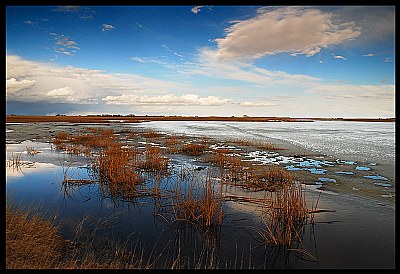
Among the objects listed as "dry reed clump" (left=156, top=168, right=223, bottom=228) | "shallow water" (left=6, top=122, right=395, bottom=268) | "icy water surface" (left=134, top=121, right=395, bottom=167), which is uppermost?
"icy water surface" (left=134, top=121, right=395, bottom=167)

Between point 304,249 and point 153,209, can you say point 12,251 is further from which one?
point 304,249

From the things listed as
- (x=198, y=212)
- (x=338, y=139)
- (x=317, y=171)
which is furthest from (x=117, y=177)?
(x=338, y=139)

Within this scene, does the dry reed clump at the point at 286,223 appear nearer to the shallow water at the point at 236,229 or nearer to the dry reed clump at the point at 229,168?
the shallow water at the point at 236,229

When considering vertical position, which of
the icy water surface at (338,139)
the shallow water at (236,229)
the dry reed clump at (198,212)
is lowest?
the shallow water at (236,229)

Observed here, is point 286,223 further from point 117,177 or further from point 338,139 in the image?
point 338,139

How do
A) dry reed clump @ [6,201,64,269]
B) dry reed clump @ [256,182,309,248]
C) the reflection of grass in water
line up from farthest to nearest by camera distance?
the reflection of grass in water
dry reed clump @ [256,182,309,248]
dry reed clump @ [6,201,64,269]

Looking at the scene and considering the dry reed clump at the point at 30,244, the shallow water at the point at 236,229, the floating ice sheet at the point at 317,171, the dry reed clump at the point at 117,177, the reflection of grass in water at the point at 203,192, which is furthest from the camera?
the floating ice sheet at the point at 317,171

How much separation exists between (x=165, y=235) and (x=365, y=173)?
1051 centimetres

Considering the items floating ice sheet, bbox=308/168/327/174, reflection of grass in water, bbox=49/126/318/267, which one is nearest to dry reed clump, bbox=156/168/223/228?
reflection of grass in water, bbox=49/126/318/267

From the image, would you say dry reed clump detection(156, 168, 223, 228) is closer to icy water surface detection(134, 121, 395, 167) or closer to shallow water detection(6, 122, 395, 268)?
shallow water detection(6, 122, 395, 268)

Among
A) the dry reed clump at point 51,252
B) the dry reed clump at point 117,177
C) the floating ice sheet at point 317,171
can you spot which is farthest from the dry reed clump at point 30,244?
the floating ice sheet at point 317,171

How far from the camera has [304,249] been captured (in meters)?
6.05

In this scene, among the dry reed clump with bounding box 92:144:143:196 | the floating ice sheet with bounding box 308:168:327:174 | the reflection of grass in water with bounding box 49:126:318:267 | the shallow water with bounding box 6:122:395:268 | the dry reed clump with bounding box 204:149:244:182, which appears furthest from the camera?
the floating ice sheet with bounding box 308:168:327:174

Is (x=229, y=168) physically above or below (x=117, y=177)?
below
